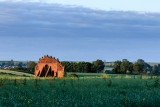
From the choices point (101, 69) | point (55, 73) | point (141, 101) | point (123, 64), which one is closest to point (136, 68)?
point (123, 64)

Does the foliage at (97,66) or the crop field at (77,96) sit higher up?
the foliage at (97,66)

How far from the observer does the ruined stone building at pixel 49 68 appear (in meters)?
29.9

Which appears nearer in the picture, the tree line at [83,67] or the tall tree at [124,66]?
the tall tree at [124,66]

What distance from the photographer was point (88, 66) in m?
65.3

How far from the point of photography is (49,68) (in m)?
30.6

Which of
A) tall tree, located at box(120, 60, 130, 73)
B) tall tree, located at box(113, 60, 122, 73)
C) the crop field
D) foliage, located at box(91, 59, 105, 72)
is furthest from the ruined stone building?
foliage, located at box(91, 59, 105, 72)

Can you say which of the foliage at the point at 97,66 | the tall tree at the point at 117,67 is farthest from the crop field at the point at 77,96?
the foliage at the point at 97,66

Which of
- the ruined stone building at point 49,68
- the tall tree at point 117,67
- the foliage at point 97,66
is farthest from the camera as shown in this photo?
the foliage at point 97,66

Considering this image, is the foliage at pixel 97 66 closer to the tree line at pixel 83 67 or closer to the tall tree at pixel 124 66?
the tree line at pixel 83 67

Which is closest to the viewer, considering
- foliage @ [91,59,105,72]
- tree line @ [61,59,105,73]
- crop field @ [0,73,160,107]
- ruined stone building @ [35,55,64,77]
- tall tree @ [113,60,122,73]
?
crop field @ [0,73,160,107]

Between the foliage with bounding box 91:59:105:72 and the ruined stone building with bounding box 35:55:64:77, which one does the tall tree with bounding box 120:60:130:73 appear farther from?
the ruined stone building with bounding box 35:55:64:77

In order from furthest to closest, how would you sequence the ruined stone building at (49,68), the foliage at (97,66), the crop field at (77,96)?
the foliage at (97,66) < the ruined stone building at (49,68) < the crop field at (77,96)

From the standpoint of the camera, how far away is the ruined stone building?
29.9m

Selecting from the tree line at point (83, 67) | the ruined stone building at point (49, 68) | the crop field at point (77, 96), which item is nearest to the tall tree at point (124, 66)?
the tree line at point (83, 67)
